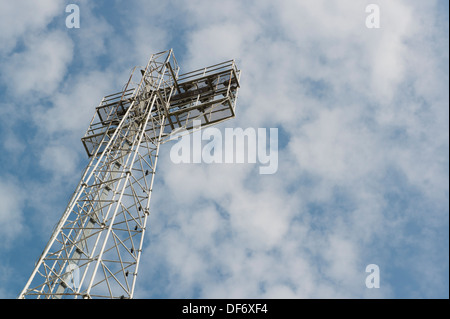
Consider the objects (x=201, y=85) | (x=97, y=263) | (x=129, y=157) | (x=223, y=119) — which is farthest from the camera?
(x=201, y=85)

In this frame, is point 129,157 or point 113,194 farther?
point 129,157

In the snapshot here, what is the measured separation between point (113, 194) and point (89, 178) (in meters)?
1.41
